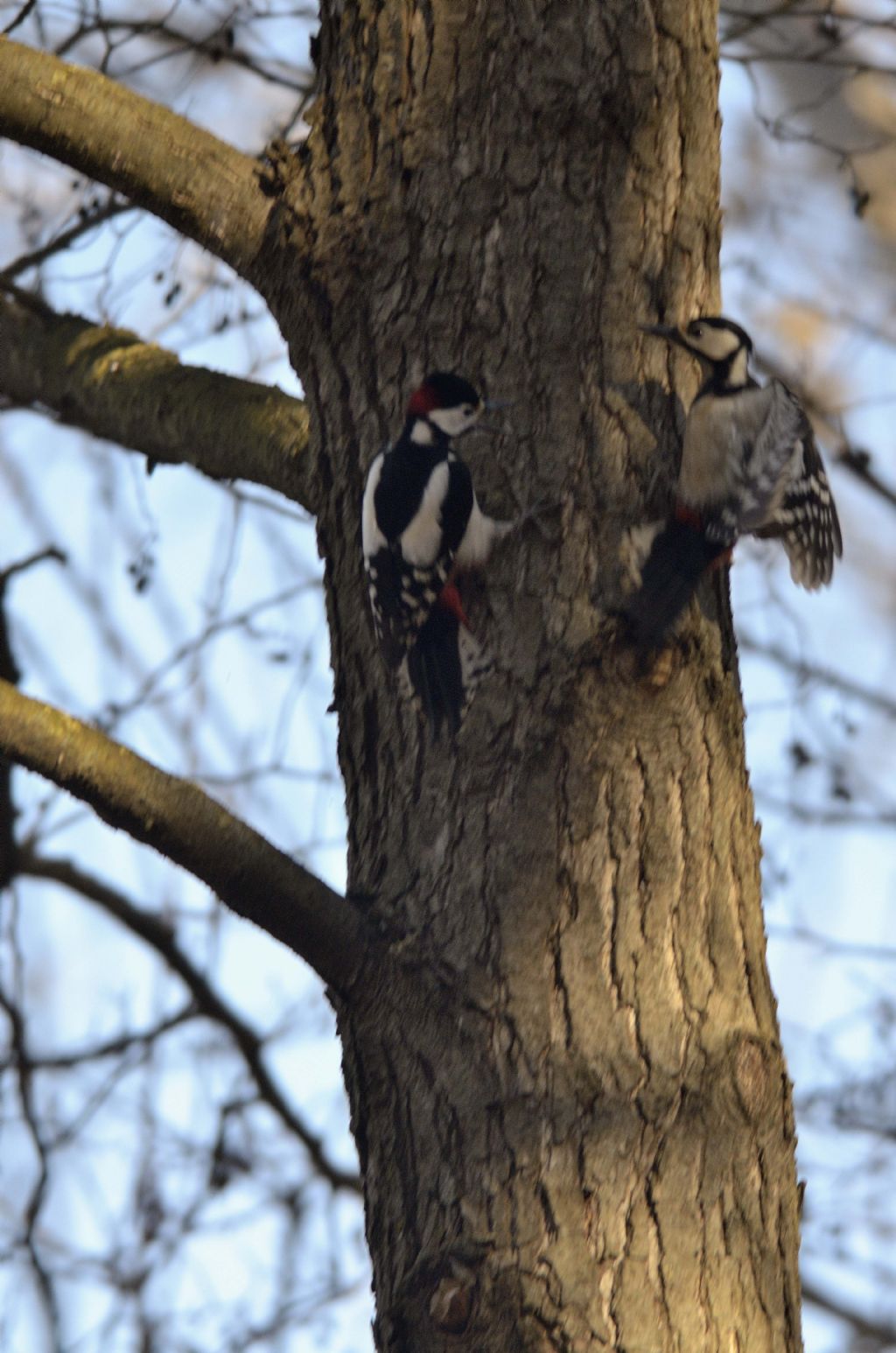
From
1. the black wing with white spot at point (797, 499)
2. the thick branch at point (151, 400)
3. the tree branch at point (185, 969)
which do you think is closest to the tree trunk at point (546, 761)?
the thick branch at point (151, 400)

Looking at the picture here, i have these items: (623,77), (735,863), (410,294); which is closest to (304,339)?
(410,294)

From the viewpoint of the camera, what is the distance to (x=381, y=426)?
93.5 inches

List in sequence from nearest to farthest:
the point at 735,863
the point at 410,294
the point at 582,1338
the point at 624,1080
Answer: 1. the point at 582,1338
2. the point at 624,1080
3. the point at 735,863
4. the point at 410,294

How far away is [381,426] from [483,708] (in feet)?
1.68

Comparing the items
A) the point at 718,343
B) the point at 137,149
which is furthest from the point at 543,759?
the point at 137,149

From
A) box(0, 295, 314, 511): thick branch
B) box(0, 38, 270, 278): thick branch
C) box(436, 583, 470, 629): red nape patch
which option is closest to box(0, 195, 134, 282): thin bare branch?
box(0, 295, 314, 511): thick branch

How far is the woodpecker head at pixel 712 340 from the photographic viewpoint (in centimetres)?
238

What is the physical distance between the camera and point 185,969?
392 centimetres

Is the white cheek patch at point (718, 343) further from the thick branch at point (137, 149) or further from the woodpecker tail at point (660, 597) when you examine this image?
the thick branch at point (137, 149)

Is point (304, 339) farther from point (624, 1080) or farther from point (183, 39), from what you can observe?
point (183, 39)

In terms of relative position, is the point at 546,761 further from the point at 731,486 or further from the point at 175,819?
the point at 731,486

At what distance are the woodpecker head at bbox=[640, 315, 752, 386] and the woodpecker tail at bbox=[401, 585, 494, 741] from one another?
0.57 meters

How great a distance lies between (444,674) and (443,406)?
1.40 feet

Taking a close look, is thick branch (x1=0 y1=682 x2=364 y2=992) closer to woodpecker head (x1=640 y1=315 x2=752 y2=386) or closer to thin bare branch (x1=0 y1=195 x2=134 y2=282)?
woodpecker head (x1=640 y1=315 x2=752 y2=386)
